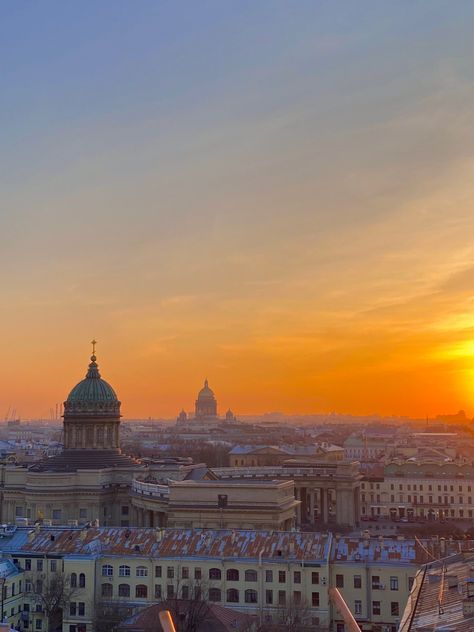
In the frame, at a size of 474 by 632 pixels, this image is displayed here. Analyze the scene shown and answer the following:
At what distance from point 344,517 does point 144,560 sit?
59367mm

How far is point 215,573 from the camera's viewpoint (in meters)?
55.4

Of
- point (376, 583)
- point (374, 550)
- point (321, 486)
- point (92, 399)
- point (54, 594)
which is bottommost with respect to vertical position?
point (54, 594)

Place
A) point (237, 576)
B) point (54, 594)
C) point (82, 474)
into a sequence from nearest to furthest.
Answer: point (54, 594) → point (237, 576) → point (82, 474)

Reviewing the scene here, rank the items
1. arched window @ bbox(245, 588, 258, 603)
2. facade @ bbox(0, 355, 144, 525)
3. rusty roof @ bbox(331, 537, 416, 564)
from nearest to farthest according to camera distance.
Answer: arched window @ bbox(245, 588, 258, 603) → rusty roof @ bbox(331, 537, 416, 564) → facade @ bbox(0, 355, 144, 525)

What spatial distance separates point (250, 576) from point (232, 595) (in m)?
1.60

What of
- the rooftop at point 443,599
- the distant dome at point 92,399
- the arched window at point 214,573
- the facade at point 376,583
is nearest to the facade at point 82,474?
the distant dome at point 92,399

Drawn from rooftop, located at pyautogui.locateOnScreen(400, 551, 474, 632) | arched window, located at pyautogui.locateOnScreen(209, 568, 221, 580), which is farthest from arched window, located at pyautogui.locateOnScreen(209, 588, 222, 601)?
rooftop, located at pyautogui.locateOnScreen(400, 551, 474, 632)

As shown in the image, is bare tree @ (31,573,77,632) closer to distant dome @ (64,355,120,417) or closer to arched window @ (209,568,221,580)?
arched window @ (209,568,221,580)

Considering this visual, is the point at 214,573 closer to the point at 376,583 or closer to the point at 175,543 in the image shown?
the point at 175,543

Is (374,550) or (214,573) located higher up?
(374,550)

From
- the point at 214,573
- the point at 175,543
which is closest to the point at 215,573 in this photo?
the point at 214,573

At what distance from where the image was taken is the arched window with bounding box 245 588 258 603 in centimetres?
5472

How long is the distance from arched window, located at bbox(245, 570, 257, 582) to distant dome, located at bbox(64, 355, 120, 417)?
167 feet

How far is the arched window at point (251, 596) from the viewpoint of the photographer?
5472cm
